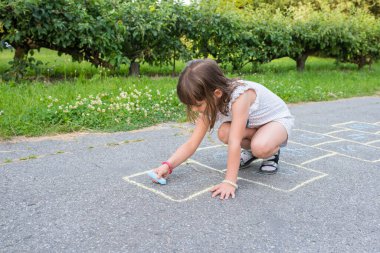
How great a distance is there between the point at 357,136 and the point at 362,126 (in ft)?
2.08

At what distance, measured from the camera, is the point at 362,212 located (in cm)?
237

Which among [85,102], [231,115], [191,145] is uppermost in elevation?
[231,115]

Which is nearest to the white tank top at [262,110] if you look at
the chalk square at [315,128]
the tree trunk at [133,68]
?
the chalk square at [315,128]

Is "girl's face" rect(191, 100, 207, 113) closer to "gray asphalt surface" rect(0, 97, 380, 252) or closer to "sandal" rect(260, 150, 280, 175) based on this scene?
"gray asphalt surface" rect(0, 97, 380, 252)

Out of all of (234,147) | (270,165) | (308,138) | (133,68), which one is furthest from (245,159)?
(133,68)

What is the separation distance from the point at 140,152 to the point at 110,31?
305 centimetres

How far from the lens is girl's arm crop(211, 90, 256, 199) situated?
8.14 ft

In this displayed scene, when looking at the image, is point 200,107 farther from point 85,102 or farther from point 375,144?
point 375,144

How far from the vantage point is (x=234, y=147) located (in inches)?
97.3

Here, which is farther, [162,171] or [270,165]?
[270,165]

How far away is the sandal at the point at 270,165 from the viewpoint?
297 cm

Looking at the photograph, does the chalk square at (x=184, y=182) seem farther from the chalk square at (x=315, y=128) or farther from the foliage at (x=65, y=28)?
the foliage at (x=65, y=28)

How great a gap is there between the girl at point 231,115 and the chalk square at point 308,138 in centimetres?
105

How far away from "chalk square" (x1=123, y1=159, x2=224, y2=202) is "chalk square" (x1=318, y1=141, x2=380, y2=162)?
1.33 metres
